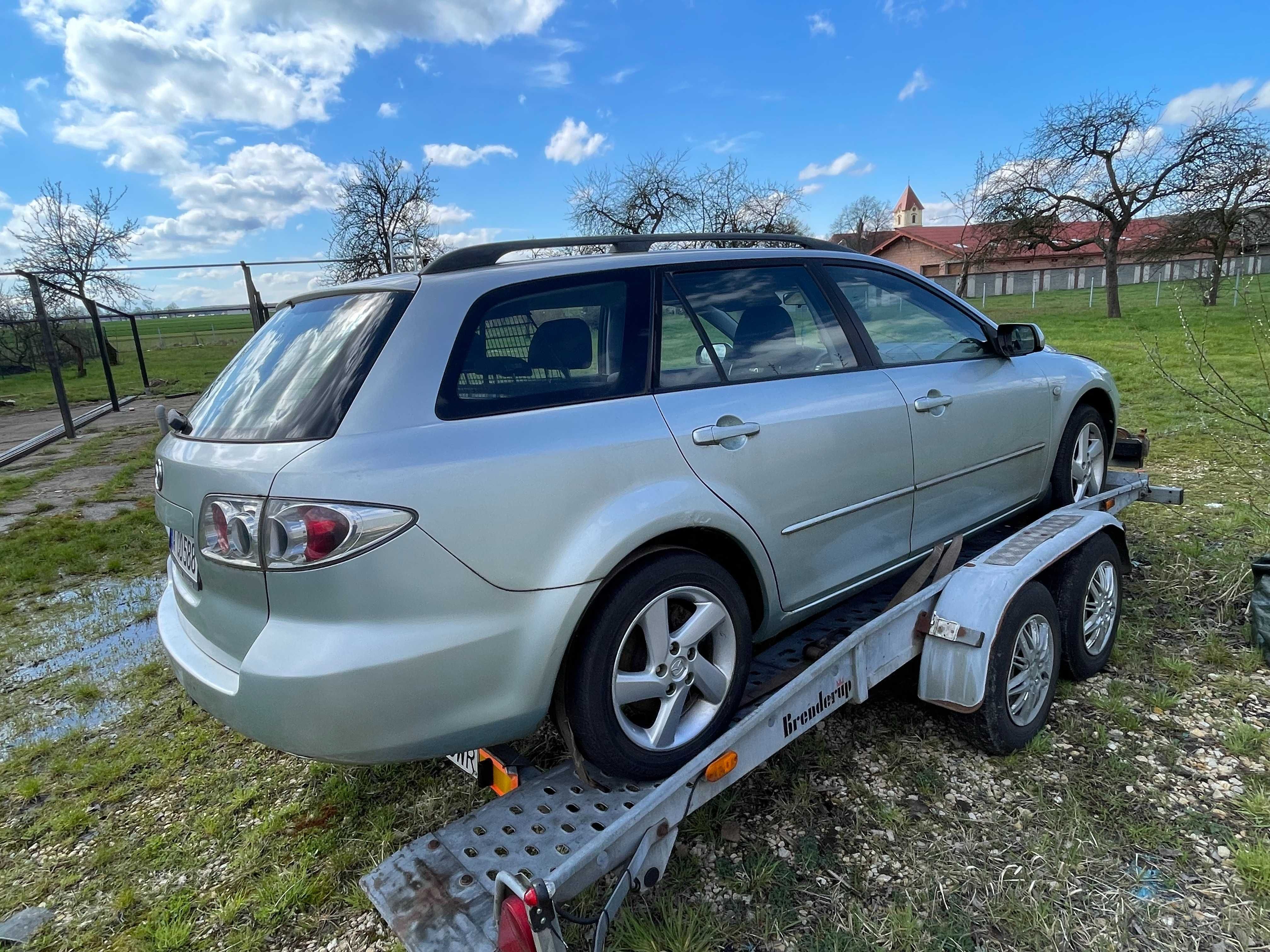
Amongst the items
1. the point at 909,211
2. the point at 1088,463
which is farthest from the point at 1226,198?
the point at 909,211

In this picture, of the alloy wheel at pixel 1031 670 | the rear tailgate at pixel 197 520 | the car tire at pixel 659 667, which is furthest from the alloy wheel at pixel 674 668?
the alloy wheel at pixel 1031 670

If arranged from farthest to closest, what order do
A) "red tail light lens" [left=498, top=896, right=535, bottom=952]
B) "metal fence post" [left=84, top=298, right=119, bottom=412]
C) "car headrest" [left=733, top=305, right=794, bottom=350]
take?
"metal fence post" [left=84, top=298, right=119, bottom=412] < "car headrest" [left=733, top=305, right=794, bottom=350] < "red tail light lens" [left=498, top=896, right=535, bottom=952]

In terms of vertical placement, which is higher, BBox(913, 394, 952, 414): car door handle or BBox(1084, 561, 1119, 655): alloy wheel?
BBox(913, 394, 952, 414): car door handle

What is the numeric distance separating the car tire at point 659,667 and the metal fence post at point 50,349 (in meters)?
10.6

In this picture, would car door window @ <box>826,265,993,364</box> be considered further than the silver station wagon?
Yes

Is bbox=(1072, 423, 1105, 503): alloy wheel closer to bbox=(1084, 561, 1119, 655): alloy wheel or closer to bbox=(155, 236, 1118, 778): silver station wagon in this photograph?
bbox=(1084, 561, 1119, 655): alloy wheel

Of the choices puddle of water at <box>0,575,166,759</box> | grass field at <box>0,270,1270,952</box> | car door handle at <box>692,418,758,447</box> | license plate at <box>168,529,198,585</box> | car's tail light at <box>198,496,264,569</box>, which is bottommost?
grass field at <box>0,270,1270,952</box>

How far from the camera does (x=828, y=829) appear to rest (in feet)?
7.92

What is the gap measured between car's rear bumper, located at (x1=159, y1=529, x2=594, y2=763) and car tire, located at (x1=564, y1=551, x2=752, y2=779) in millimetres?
134

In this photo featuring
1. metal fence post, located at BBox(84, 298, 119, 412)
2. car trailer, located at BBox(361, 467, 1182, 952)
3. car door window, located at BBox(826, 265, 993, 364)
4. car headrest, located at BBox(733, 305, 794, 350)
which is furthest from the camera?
metal fence post, located at BBox(84, 298, 119, 412)

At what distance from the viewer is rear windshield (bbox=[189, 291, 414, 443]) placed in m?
1.93

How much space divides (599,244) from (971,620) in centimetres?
182

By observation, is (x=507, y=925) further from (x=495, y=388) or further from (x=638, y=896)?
(x=495, y=388)

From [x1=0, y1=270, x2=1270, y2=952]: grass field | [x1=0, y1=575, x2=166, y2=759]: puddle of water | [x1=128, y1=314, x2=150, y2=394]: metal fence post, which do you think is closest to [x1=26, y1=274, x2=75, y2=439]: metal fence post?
[x1=128, y1=314, x2=150, y2=394]: metal fence post
